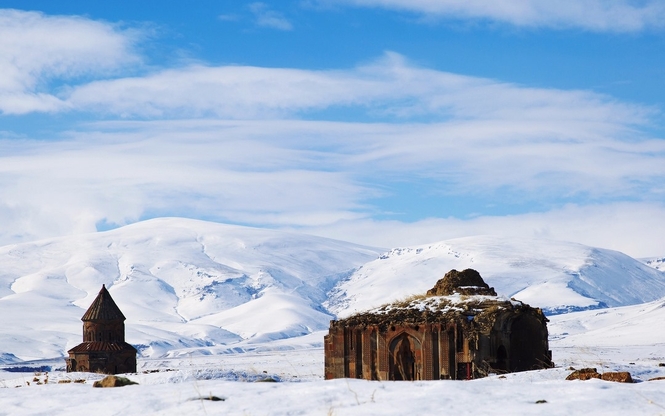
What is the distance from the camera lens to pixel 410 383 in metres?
12.0

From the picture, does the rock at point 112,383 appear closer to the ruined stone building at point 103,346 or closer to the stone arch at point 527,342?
the stone arch at point 527,342

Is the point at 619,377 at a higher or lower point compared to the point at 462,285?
lower

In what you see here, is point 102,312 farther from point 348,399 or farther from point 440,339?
point 348,399

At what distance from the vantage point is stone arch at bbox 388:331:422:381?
114 feet

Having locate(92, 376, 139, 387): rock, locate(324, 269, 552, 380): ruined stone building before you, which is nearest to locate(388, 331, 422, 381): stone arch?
locate(324, 269, 552, 380): ruined stone building

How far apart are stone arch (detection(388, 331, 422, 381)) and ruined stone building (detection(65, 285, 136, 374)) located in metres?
29.7

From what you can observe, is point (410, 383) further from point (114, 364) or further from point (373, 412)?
point (114, 364)

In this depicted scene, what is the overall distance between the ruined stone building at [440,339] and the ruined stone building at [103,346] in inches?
1057

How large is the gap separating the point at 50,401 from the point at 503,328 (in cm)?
2461

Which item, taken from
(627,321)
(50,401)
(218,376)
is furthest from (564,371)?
(627,321)

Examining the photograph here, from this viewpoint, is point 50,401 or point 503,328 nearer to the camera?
point 50,401

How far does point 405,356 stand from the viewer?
114ft

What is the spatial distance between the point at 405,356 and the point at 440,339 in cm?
175

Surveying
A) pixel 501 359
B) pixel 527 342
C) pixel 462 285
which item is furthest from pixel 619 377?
pixel 462 285
